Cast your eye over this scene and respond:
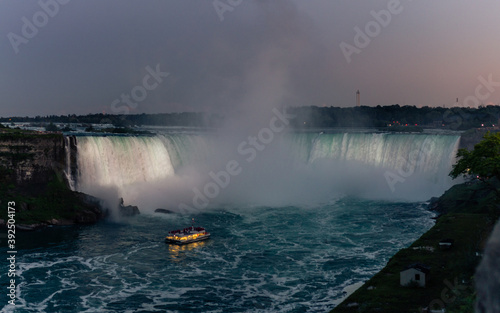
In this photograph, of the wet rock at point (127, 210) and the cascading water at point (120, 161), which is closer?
the wet rock at point (127, 210)

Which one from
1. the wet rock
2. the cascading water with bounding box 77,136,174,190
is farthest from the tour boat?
the cascading water with bounding box 77,136,174,190

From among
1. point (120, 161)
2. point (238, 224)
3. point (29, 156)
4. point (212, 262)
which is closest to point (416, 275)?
point (212, 262)

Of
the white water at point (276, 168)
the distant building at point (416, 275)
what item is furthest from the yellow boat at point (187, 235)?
the distant building at point (416, 275)

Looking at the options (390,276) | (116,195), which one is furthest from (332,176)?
(390,276)

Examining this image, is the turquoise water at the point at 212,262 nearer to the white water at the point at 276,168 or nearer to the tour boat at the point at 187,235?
the tour boat at the point at 187,235

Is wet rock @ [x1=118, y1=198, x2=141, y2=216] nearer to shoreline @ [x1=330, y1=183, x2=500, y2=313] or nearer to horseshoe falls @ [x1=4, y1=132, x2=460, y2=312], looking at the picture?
horseshoe falls @ [x1=4, y1=132, x2=460, y2=312]
